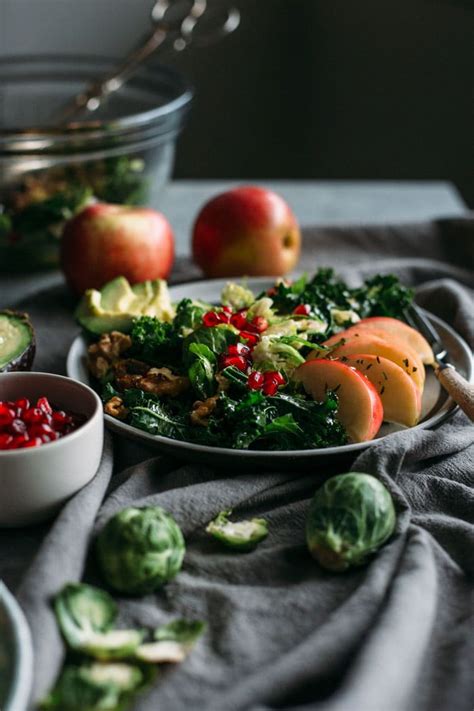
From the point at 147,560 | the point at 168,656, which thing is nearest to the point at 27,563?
the point at 147,560

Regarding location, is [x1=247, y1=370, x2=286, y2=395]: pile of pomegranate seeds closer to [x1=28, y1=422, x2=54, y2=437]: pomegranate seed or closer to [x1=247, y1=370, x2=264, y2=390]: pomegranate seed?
[x1=247, y1=370, x2=264, y2=390]: pomegranate seed

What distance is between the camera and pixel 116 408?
200 cm

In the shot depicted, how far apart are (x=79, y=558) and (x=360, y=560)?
20.9 inches

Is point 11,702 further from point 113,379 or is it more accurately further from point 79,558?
point 113,379

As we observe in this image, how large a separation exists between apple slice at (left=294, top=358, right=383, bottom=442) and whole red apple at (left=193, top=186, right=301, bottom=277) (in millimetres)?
1120

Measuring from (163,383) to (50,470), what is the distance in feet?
1.55

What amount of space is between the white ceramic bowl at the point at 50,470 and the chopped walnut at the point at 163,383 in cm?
23

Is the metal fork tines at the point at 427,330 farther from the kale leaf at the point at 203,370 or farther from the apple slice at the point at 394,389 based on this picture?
the kale leaf at the point at 203,370

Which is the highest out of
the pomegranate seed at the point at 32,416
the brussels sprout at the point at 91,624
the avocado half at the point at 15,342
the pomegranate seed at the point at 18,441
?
the pomegranate seed at the point at 32,416

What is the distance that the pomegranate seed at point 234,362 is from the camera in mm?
2047

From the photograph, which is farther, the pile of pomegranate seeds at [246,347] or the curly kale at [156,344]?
the curly kale at [156,344]

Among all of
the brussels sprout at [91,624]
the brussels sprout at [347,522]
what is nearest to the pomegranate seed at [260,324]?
the brussels sprout at [347,522]

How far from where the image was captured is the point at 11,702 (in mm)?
1223

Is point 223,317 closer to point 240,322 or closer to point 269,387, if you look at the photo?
point 240,322
